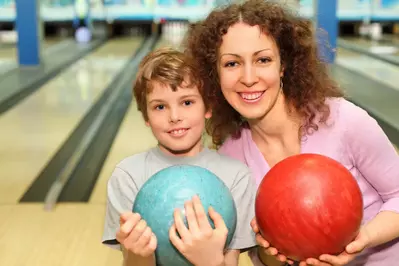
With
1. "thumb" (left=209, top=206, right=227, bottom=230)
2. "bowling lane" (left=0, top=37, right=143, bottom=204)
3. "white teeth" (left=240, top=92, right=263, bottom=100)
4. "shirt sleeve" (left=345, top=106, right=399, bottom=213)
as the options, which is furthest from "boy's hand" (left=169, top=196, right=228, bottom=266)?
"bowling lane" (left=0, top=37, right=143, bottom=204)

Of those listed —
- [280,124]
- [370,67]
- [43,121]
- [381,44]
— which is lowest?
[43,121]

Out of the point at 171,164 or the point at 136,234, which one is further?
the point at 171,164

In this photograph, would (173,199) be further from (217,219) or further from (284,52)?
(284,52)

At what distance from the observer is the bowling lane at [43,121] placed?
10.3ft

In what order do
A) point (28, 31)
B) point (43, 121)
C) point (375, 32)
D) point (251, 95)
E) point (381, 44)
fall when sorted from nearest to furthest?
point (251, 95) → point (43, 121) → point (28, 31) → point (381, 44) → point (375, 32)

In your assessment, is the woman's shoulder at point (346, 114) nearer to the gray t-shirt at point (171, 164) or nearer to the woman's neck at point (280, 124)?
the woman's neck at point (280, 124)

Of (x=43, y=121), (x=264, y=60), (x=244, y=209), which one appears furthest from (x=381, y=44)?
(x=244, y=209)

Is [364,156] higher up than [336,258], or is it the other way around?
[364,156]

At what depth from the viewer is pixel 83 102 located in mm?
4875

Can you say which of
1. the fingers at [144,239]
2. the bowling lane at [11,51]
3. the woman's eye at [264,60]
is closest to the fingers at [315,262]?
the fingers at [144,239]

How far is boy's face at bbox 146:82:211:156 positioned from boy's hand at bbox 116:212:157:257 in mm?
260

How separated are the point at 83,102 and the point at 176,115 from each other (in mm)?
3561

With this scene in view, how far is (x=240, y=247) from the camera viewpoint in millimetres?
1473

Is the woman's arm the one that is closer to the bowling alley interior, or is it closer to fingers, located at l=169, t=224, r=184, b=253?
the bowling alley interior
